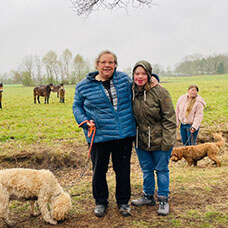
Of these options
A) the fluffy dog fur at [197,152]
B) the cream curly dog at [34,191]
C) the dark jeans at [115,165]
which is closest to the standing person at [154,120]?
the dark jeans at [115,165]

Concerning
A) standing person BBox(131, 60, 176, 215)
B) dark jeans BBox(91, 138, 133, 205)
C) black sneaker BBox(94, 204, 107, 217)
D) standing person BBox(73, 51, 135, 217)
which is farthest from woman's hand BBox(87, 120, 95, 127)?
black sneaker BBox(94, 204, 107, 217)

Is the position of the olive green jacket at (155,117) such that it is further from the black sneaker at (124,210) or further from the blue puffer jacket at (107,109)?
the black sneaker at (124,210)

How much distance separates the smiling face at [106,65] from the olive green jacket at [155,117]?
1.50 feet

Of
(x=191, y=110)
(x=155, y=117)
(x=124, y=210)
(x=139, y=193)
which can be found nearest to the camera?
(x=155, y=117)

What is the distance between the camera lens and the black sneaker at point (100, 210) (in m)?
3.95

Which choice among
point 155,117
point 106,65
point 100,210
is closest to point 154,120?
point 155,117

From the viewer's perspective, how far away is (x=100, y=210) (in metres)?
3.97

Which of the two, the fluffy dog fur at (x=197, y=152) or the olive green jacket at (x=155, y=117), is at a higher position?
the olive green jacket at (x=155, y=117)

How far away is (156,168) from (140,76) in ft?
4.80

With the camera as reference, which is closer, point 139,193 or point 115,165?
point 115,165

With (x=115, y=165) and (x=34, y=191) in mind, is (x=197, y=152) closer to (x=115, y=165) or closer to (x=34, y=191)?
(x=115, y=165)

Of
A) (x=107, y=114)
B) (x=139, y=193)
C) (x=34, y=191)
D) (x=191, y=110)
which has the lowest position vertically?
(x=139, y=193)

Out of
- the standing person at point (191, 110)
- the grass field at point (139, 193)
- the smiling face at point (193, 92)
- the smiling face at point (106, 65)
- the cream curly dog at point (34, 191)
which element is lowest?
the grass field at point (139, 193)

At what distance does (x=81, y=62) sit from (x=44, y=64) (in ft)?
34.5
